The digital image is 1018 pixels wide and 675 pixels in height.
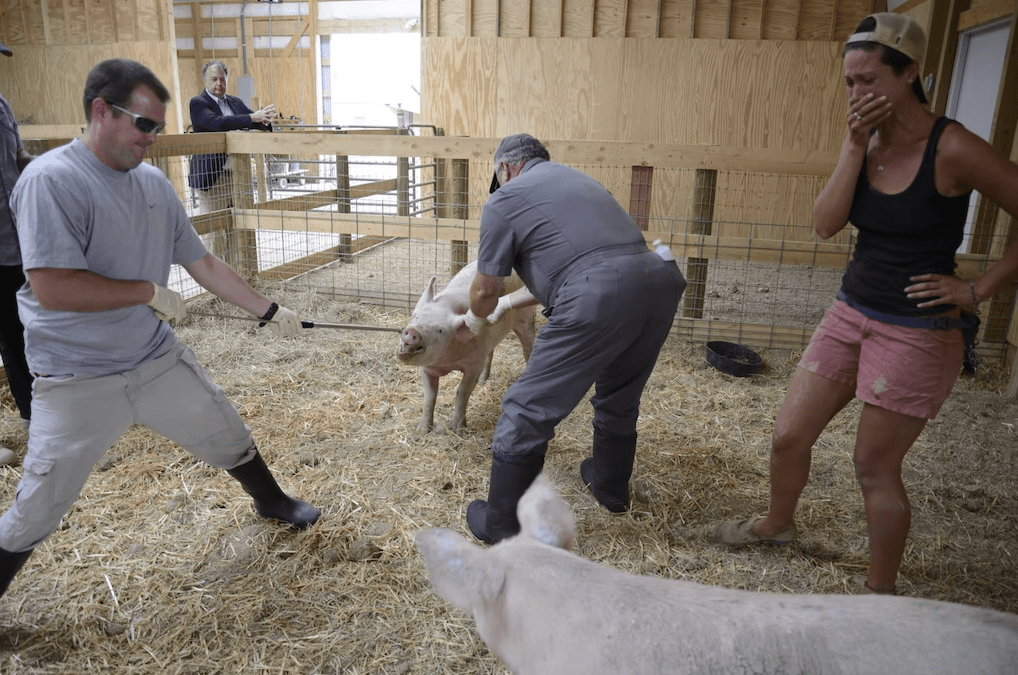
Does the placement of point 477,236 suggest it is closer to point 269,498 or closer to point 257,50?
point 269,498

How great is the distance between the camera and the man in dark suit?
6.95m

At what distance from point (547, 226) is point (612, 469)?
1311 millimetres

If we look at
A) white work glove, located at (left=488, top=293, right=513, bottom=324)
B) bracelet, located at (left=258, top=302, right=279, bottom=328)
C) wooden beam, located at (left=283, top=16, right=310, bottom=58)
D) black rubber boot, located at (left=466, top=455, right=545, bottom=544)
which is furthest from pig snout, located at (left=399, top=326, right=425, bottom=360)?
wooden beam, located at (left=283, top=16, right=310, bottom=58)

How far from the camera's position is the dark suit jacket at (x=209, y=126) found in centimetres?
693

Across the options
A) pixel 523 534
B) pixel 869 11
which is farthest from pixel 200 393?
pixel 869 11

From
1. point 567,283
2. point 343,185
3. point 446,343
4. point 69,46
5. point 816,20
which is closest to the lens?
point 567,283

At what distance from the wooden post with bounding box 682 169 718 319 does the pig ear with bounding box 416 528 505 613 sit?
5.09m

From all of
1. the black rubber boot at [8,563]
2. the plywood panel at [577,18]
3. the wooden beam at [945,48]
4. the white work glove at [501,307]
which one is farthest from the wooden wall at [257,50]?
the black rubber boot at [8,563]

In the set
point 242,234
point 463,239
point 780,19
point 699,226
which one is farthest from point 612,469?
point 780,19

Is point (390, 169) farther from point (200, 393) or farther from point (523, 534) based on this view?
point (523, 534)

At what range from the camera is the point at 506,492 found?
3.07m

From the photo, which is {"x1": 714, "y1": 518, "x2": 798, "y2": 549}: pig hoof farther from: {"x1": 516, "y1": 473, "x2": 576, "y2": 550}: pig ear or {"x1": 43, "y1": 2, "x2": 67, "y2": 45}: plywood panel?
{"x1": 43, "y1": 2, "x2": 67, "y2": 45}: plywood panel

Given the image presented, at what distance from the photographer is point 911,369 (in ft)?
7.76

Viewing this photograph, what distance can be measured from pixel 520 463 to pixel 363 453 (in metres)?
1.55
